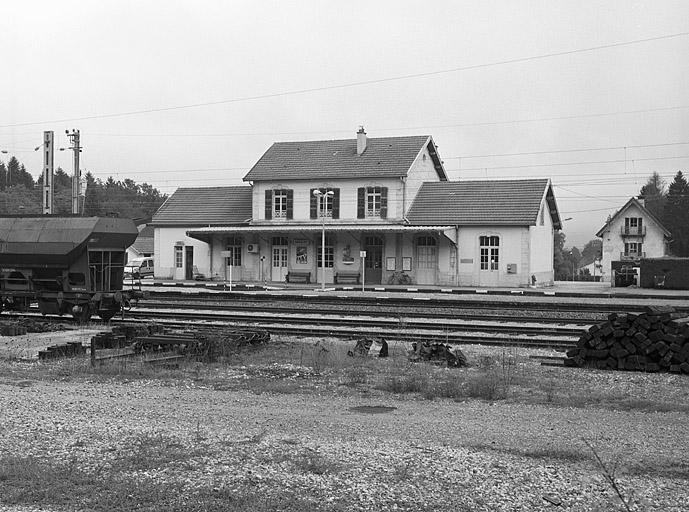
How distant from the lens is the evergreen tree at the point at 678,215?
7994 centimetres

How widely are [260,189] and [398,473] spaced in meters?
43.6

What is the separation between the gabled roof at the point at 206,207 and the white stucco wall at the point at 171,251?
1.96ft

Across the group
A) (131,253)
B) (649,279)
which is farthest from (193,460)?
(131,253)

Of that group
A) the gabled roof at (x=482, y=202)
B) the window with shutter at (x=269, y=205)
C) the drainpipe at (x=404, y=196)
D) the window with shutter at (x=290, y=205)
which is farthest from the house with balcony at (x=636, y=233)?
the window with shutter at (x=269, y=205)

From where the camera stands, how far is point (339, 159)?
48906 millimetres

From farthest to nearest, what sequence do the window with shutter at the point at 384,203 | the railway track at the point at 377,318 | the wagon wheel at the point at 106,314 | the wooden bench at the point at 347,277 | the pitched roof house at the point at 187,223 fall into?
the pitched roof house at the point at 187,223 < the window with shutter at the point at 384,203 < the wooden bench at the point at 347,277 < the wagon wheel at the point at 106,314 < the railway track at the point at 377,318

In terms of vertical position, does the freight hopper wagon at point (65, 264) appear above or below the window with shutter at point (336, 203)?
below

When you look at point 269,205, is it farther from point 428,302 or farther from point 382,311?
point 382,311

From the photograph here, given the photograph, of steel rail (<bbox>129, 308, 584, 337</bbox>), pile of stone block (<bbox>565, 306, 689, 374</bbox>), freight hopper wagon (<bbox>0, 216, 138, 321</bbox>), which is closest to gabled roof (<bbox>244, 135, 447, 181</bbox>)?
steel rail (<bbox>129, 308, 584, 337</bbox>)

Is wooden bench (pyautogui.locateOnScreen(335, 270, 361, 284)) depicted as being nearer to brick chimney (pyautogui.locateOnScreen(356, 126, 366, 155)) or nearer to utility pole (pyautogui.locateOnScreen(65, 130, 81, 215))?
brick chimney (pyautogui.locateOnScreen(356, 126, 366, 155))

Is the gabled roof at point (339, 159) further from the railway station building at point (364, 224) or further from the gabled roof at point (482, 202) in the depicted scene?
the gabled roof at point (482, 202)

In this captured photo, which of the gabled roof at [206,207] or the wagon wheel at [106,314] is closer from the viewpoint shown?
the wagon wheel at [106,314]

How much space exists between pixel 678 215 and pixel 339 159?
50330 mm

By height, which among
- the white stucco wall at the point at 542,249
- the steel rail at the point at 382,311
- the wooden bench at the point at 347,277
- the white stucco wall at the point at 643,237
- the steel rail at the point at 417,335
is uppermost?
the white stucco wall at the point at 643,237
